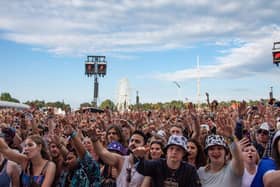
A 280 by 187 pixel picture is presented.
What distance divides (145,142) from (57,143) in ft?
3.94

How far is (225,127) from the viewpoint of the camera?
413cm

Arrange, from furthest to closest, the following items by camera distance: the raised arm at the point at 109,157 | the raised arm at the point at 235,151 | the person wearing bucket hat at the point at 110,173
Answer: the person wearing bucket hat at the point at 110,173 < the raised arm at the point at 109,157 < the raised arm at the point at 235,151

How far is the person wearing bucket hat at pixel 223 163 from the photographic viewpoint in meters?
3.79

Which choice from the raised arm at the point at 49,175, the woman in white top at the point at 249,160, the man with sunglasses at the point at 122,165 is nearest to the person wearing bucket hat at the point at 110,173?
the man with sunglasses at the point at 122,165

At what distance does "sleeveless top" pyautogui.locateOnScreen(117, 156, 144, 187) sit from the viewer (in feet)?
13.1

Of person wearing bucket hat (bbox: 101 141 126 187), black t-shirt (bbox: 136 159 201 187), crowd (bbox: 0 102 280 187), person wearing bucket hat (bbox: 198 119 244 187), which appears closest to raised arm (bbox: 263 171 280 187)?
crowd (bbox: 0 102 280 187)

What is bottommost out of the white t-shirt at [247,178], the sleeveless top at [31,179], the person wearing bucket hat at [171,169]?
the sleeveless top at [31,179]

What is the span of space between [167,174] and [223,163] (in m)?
0.65

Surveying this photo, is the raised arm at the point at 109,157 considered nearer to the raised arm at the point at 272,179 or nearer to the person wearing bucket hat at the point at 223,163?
the person wearing bucket hat at the point at 223,163

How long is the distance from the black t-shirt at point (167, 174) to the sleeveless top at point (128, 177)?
22 centimetres

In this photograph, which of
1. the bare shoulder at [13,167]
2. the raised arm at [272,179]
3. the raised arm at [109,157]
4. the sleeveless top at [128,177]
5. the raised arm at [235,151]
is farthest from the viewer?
the bare shoulder at [13,167]

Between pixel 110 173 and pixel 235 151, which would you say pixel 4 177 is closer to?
pixel 110 173

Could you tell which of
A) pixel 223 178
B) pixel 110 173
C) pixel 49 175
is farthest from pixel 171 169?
pixel 49 175

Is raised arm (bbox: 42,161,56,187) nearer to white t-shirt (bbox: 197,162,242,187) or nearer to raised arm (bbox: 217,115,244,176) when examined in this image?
white t-shirt (bbox: 197,162,242,187)
